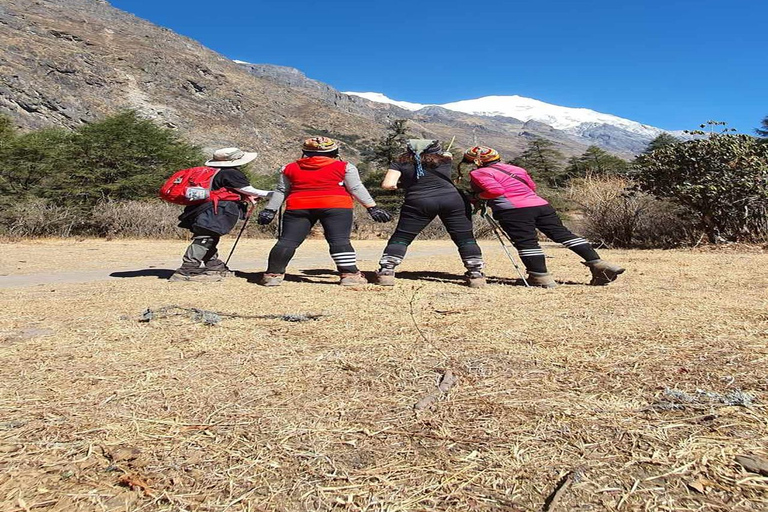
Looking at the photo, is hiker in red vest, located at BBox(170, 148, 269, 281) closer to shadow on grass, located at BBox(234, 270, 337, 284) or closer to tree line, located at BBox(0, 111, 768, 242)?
shadow on grass, located at BBox(234, 270, 337, 284)

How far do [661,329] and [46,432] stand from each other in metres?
2.85

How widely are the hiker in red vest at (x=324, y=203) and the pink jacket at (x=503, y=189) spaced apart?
39.6 inches

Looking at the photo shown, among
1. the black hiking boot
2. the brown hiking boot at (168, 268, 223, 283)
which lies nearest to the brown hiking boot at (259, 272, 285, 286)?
the brown hiking boot at (168, 268, 223, 283)

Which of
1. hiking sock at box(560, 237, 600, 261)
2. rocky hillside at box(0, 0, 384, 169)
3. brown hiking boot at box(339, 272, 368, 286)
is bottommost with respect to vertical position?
brown hiking boot at box(339, 272, 368, 286)

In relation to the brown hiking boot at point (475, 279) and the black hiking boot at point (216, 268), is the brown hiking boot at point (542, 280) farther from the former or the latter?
the black hiking boot at point (216, 268)

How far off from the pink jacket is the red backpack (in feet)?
8.70

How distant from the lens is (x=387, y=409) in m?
1.69

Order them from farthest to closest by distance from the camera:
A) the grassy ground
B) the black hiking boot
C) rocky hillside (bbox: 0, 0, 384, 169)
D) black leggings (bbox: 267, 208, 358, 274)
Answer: rocky hillside (bbox: 0, 0, 384, 169) → the black hiking boot → black leggings (bbox: 267, 208, 358, 274) → the grassy ground

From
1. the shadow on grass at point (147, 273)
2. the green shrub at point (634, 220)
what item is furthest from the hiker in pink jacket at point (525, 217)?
the green shrub at point (634, 220)

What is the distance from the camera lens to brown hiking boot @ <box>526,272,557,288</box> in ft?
15.3

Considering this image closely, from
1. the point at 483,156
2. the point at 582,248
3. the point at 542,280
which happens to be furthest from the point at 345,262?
the point at 582,248

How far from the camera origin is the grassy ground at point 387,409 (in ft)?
3.95

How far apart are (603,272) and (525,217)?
0.89 meters

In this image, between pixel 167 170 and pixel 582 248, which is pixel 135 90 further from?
pixel 582 248
